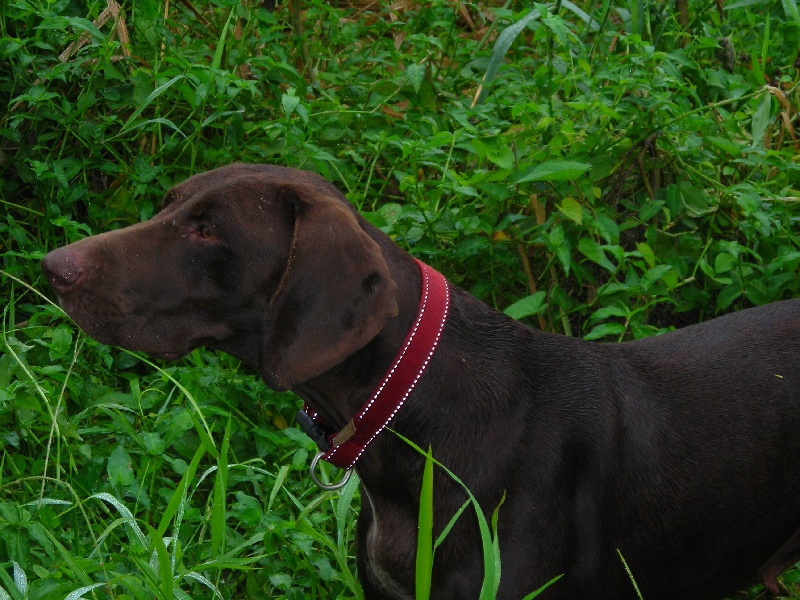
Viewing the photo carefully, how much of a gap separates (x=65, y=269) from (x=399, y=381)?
764 mm

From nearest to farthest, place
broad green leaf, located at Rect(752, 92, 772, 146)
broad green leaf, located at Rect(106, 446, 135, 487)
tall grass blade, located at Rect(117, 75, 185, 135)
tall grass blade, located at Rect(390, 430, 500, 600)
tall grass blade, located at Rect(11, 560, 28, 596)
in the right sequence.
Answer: tall grass blade, located at Rect(390, 430, 500, 600) < tall grass blade, located at Rect(11, 560, 28, 596) < broad green leaf, located at Rect(106, 446, 135, 487) < tall grass blade, located at Rect(117, 75, 185, 135) < broad green leaf, located at Rect(752, 92, 772, 146)

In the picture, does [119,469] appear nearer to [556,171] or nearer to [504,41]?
[556,171]

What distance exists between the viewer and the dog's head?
2.64 meters

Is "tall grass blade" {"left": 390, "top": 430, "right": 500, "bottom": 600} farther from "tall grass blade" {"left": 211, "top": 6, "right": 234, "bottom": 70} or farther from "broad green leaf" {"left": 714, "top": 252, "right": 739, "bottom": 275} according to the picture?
"tall grass blade" {"left": 211, "top": 6, "right": 234, "bottom": 70}

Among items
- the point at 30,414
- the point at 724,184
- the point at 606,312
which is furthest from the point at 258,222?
the point at 724,184

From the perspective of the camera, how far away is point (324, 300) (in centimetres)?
259

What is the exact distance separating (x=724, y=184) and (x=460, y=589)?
257cm

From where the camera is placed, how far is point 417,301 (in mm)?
2793

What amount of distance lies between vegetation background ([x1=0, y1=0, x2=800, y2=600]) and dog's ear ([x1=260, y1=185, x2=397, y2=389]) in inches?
29.9

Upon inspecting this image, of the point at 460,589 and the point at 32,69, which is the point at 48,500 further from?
the point at 32,69

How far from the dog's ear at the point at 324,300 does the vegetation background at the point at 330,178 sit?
76 cm

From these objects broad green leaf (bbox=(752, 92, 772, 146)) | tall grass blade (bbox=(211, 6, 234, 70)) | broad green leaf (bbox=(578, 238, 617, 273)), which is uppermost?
tall grass blade (bbox=(211, 6, 234, 70))

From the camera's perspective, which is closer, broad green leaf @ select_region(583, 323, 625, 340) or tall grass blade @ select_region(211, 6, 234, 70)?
broad green leaf @ select_region(583, 323, 625, 340)

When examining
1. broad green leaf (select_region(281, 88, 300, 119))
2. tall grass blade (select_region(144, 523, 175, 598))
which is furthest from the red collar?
broad green leaf (select_region(281, 88, 300, 119))
